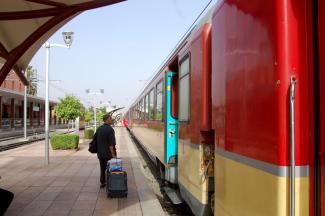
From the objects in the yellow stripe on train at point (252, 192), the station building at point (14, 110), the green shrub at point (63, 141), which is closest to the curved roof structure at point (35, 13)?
the yellow stripe on train at point (252, 192)

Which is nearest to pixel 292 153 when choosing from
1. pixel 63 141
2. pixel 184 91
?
pixel 184 91

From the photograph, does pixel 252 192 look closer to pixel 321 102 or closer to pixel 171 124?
pixel 321 102

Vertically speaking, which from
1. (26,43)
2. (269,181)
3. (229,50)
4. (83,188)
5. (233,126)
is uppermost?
(26,43)

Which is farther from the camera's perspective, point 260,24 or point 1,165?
point 1,165

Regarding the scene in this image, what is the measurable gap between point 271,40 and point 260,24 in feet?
0.80

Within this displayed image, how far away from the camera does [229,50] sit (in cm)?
→ 419

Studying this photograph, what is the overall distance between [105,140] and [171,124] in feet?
5.85

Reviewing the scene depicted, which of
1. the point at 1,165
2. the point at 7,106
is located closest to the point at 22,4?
the point at 1,165

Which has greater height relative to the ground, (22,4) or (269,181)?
(22,4)

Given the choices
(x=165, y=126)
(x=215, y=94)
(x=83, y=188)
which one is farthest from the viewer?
(x=83, y=188)

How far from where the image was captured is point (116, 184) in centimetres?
932

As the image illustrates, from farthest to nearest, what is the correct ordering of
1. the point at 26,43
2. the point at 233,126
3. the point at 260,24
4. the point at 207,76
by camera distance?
1. the point at 26,43
2. the point at 207,76
3. the point at 233,126
4. the point at 260,24

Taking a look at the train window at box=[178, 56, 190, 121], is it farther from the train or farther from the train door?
the train

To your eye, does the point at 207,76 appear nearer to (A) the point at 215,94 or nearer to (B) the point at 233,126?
(A) the point at 215,94
